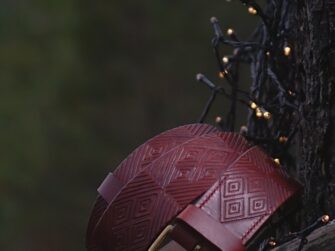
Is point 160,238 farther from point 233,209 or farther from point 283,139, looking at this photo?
point 283,139

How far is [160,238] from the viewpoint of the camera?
79 centimetres

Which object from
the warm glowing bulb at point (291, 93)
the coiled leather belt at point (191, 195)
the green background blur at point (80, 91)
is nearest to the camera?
the coiled leather belt at point (191, 195)

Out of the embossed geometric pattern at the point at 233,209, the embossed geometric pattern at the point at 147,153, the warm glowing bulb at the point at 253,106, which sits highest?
the warm glowing bulb at the point at 253,106

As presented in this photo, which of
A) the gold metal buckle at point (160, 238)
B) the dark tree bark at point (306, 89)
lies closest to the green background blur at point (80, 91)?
the dark tree bark at point (306, 89)

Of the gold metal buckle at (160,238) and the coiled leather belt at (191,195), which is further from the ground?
the coiled leather belt at (191,195)

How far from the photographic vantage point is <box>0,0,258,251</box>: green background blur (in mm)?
3346

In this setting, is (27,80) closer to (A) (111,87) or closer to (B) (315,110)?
(A) (111,87)

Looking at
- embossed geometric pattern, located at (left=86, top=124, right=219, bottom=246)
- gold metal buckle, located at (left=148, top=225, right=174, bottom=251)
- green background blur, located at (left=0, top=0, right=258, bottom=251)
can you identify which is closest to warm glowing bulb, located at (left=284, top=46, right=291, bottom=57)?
embossed geometric pattern, located at (left=86, top=124, right=219, bottom=246)

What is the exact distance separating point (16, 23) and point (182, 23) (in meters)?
0.64

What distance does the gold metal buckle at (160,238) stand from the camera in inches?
Result: 30.9

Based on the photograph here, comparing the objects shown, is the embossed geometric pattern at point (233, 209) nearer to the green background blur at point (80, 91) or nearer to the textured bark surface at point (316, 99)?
the textured bark surface at point (316, 99)

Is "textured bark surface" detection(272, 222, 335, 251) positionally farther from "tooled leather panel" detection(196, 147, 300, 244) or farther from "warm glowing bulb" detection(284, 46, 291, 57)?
"warm glowing bulb" detection(284, 46, 291, 57)

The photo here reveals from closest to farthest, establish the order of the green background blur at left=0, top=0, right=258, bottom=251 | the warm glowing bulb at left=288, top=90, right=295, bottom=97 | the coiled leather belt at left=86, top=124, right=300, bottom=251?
the coiled leather belt at left=86, top=124, right=300, bottom=251 → the warm glowing bulb at left=288, top=90, right=295, bottom=97 → the green background blur at left=0, top=0, right=258, bottom=251

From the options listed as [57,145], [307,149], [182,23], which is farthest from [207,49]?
[307,149]
